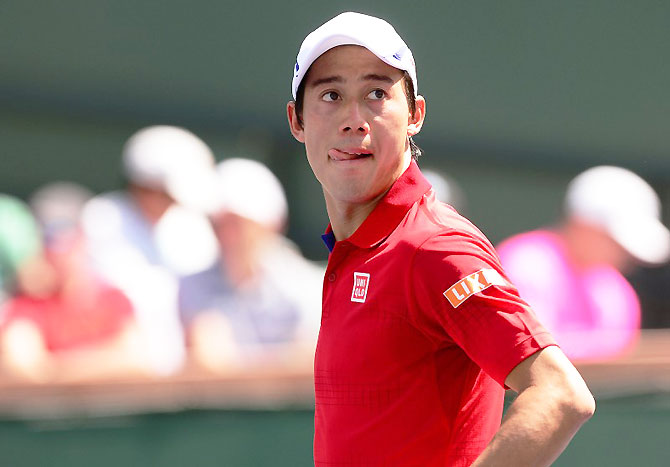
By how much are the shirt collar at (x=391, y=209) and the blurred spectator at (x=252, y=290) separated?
7.54 feet

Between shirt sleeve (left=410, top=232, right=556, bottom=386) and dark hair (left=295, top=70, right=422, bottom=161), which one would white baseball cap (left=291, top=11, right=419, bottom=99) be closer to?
dark hair (left=295, top=70, right=422, bottom=161)

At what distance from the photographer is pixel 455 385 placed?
1.59 metres

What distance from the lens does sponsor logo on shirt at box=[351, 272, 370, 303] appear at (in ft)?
5.38

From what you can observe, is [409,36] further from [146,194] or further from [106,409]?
[106,409]

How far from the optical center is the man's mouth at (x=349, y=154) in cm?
173

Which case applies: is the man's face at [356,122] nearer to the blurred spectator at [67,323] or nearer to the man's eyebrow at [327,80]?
the man's eyebrow at [327,80]

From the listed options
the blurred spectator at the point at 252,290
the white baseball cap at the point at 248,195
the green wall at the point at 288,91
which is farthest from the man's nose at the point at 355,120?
the green wall at the point at 288,91

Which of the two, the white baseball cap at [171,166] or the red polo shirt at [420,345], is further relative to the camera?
the white baseball cap at [171,166]

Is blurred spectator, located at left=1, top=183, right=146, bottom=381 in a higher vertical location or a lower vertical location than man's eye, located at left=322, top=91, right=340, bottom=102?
lower

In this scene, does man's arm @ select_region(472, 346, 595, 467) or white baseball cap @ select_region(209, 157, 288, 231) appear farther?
white baseball cap @ select_region(209, 157, 288, 231)

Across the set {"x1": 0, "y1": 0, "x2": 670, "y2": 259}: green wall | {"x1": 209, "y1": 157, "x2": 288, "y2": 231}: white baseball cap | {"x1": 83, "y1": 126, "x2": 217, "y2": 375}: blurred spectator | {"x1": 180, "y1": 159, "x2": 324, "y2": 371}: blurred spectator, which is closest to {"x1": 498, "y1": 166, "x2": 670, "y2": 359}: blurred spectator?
{"x1": 180, "y1": 159, "x2": 324, "y2": 371}: blurred spectator

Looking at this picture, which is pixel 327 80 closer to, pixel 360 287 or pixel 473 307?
pixel 360 287

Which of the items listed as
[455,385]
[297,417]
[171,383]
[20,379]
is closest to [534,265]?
[297,417]

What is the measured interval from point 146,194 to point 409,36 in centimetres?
209
